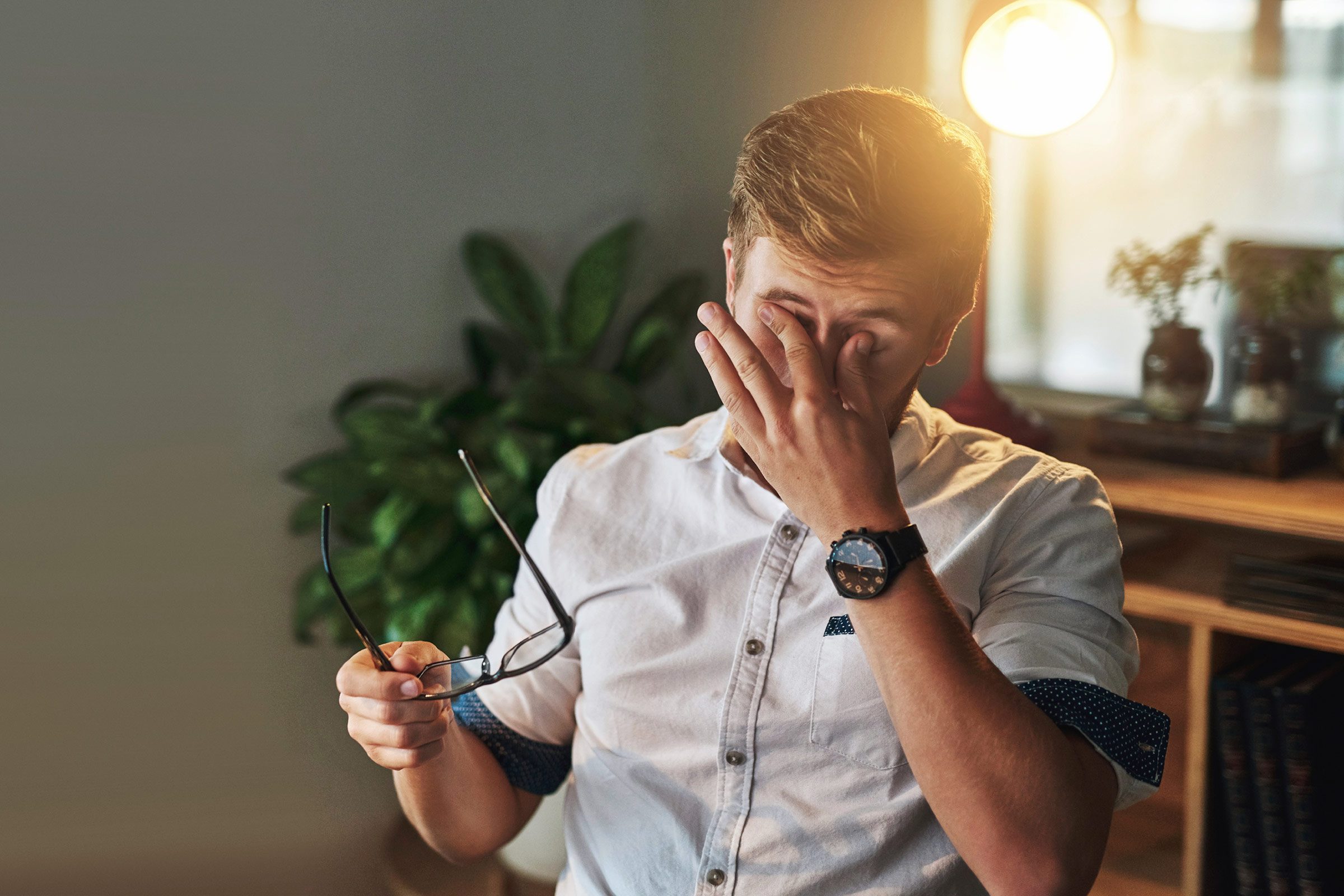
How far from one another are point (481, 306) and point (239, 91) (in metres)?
0.60

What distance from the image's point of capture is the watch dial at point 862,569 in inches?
37.0

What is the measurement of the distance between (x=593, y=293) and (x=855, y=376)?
4.14 feet

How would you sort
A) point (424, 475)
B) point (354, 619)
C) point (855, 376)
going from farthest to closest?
point (424, 475) → point (855, 376) → point (354, 619)

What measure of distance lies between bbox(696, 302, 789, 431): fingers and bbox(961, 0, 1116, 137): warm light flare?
3.46 feet

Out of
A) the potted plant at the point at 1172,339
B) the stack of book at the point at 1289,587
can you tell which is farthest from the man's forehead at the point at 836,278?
the potted plant at the point at 1172,339

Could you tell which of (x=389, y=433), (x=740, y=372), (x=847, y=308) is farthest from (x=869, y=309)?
(x=389, y=433)

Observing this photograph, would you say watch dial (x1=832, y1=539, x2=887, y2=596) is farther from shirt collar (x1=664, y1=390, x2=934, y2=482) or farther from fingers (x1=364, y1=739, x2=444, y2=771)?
fingers (x1=364, y1=739, x2=444, y2=771)

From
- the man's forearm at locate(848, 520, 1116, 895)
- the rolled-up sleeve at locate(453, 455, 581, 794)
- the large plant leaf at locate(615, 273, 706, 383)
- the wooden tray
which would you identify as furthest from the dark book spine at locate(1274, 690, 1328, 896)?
the large plant leaf at locate(615, 273, 706, 383)

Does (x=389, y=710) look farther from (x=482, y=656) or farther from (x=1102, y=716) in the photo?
(x=1102, y=716)

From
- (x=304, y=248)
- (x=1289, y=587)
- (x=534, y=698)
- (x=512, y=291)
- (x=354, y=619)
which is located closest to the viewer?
(x=354, y=619)

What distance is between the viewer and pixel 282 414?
6.84ft

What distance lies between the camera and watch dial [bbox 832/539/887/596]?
94cm

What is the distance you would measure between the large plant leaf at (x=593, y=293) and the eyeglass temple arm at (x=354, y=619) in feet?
4.09

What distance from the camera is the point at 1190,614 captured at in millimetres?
1677
